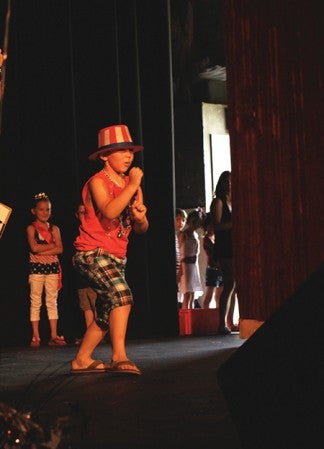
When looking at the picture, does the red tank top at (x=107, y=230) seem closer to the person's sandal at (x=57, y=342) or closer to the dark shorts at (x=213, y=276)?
the person's sandal at (x=57, y=342)

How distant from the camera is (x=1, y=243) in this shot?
9258 millimetres

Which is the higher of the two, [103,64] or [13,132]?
[103,64]

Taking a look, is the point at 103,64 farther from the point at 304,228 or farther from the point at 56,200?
the point at 304,228

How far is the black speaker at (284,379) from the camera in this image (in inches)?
63.9

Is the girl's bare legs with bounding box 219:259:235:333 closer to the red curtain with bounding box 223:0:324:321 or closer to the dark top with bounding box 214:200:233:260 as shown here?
the dark top with bounding box 214:200:233:260

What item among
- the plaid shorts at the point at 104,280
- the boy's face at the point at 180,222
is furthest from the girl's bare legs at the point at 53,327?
the plaid shorts at the point at 104,280

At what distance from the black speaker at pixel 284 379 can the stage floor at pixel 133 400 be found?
2.05 feet

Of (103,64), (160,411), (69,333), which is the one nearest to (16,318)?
(69,333)

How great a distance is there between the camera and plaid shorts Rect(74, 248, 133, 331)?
553 centimetres

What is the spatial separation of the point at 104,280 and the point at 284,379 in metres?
3.91

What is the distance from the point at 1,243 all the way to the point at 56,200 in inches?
25.5

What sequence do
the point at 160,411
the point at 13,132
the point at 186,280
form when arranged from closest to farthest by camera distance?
the point at 160,411 → the point at 13,132 → the point at 186,280

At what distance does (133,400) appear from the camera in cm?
440

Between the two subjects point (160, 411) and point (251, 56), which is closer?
point (160, 411)
